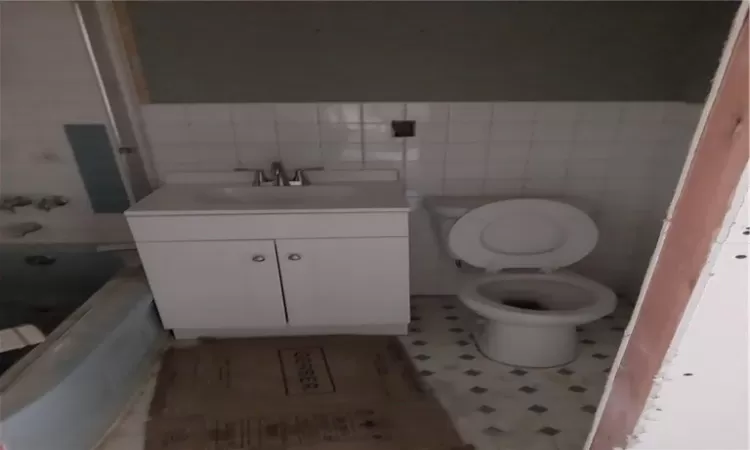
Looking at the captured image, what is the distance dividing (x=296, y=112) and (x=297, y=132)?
0.27 ft

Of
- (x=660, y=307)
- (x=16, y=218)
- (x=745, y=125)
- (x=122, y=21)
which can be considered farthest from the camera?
(x=16, y=218)

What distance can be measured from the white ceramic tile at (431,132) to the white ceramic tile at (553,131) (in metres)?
0.37

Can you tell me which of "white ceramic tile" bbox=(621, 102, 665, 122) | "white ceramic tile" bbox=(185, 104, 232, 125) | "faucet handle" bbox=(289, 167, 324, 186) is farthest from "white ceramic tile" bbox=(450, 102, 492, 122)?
"white ceramic tile" bbox=(185, 104, 232, 125)

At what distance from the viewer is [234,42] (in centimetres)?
184

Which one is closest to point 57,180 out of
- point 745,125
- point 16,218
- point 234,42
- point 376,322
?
point 16,218

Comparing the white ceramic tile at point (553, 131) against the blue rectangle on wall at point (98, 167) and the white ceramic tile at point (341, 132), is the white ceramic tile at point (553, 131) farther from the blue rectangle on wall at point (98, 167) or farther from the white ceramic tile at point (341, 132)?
the blue rectangle on wall at point (98, 167)

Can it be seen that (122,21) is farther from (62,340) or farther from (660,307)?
(660,307)

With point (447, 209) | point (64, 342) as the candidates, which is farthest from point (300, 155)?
point (64, 342)

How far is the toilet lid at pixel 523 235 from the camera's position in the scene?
193 centimetres

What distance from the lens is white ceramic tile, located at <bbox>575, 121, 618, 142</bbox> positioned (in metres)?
2.04

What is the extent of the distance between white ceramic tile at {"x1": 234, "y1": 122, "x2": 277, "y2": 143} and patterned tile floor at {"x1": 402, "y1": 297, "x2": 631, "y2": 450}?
3.32 ft

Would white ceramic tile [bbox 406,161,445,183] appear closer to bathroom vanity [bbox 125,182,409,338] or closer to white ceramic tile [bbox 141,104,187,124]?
bathroom vanity [bbox 125,182,409,338]

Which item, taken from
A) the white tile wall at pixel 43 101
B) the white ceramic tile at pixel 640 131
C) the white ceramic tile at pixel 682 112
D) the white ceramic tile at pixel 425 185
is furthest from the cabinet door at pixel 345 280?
the white ceramic tile at pixel 682 112

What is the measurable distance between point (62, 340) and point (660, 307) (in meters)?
1.71
